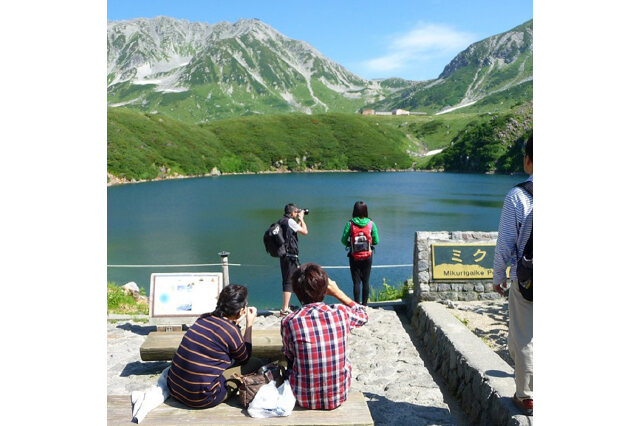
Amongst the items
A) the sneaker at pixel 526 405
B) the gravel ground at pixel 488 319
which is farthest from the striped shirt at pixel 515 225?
the gravel ground at pixel 488 319

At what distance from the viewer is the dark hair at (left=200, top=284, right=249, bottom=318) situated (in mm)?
3006

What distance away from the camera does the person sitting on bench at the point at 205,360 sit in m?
2.88

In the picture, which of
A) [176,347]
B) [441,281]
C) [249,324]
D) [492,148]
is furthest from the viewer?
[492,148]

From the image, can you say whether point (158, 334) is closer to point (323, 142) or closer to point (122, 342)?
point (122, 342)

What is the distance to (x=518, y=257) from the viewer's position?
2.93 metres

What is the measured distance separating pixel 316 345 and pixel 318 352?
0.17ft

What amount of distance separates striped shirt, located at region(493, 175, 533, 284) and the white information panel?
11.9 ft

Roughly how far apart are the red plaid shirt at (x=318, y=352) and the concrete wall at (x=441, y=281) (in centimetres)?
474

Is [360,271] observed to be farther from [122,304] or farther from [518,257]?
[122,304]

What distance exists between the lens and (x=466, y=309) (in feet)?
23.5

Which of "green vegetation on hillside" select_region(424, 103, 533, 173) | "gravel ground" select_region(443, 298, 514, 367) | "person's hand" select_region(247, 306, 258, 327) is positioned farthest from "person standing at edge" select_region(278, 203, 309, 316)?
"green vegetation on hillside" select_region(424, 103, 533, 173)

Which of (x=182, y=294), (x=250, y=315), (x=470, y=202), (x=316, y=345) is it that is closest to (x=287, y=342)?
(x=316, y=345)
